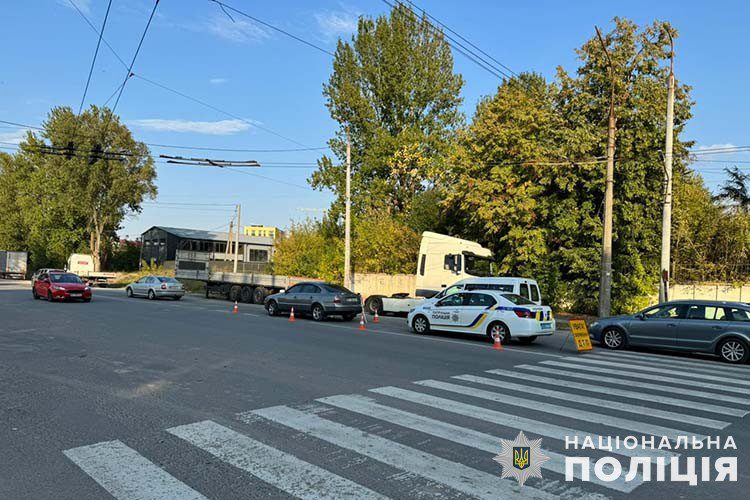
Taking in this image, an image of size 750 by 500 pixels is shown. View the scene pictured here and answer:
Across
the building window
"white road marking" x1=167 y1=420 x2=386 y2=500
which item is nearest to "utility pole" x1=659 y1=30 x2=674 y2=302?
"white road marking" x1=167 y1=420 x2=386 y2=500

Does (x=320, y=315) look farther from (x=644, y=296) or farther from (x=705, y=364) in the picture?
(x=644, y=296)

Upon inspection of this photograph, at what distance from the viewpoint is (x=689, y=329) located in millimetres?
13391

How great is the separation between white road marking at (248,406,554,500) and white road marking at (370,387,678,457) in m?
1.55

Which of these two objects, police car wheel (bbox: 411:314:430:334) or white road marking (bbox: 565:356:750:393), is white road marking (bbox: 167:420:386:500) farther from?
police car wheel (bbox: 411:314:430:334)

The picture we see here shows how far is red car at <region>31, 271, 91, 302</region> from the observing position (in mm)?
25391

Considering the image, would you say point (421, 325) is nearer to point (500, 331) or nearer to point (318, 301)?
point (500, 331)

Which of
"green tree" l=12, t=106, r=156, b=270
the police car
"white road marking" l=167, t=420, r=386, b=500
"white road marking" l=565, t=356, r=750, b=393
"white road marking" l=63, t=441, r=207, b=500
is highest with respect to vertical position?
"green tree" l=12, t=106, r=156, b=270

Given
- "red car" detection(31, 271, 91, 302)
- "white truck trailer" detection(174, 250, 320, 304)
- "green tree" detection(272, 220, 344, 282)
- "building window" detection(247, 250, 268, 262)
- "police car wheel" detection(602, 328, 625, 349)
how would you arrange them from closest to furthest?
"police car wheel" detection(602, 328, 625, 349)
"red car" detection(31, 271, 91, 302)
"white truck trailer" detection(174, 250, 320, 304)
"green tree" detection(272, 220, 344, 282)
"building window" detection(247, 250, 268, 262)

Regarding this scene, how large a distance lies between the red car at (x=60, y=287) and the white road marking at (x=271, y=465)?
23084mm

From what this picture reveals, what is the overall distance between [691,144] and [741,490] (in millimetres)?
25382

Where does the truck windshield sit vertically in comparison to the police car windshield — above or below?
above

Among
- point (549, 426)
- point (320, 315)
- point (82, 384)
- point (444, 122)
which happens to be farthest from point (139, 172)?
point (549, 426)

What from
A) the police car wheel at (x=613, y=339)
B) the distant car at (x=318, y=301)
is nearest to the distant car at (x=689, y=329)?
the police car wheel at (x=613, y=339)

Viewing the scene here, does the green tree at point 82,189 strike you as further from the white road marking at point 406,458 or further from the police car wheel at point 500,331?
the white road marking at point 406,458
